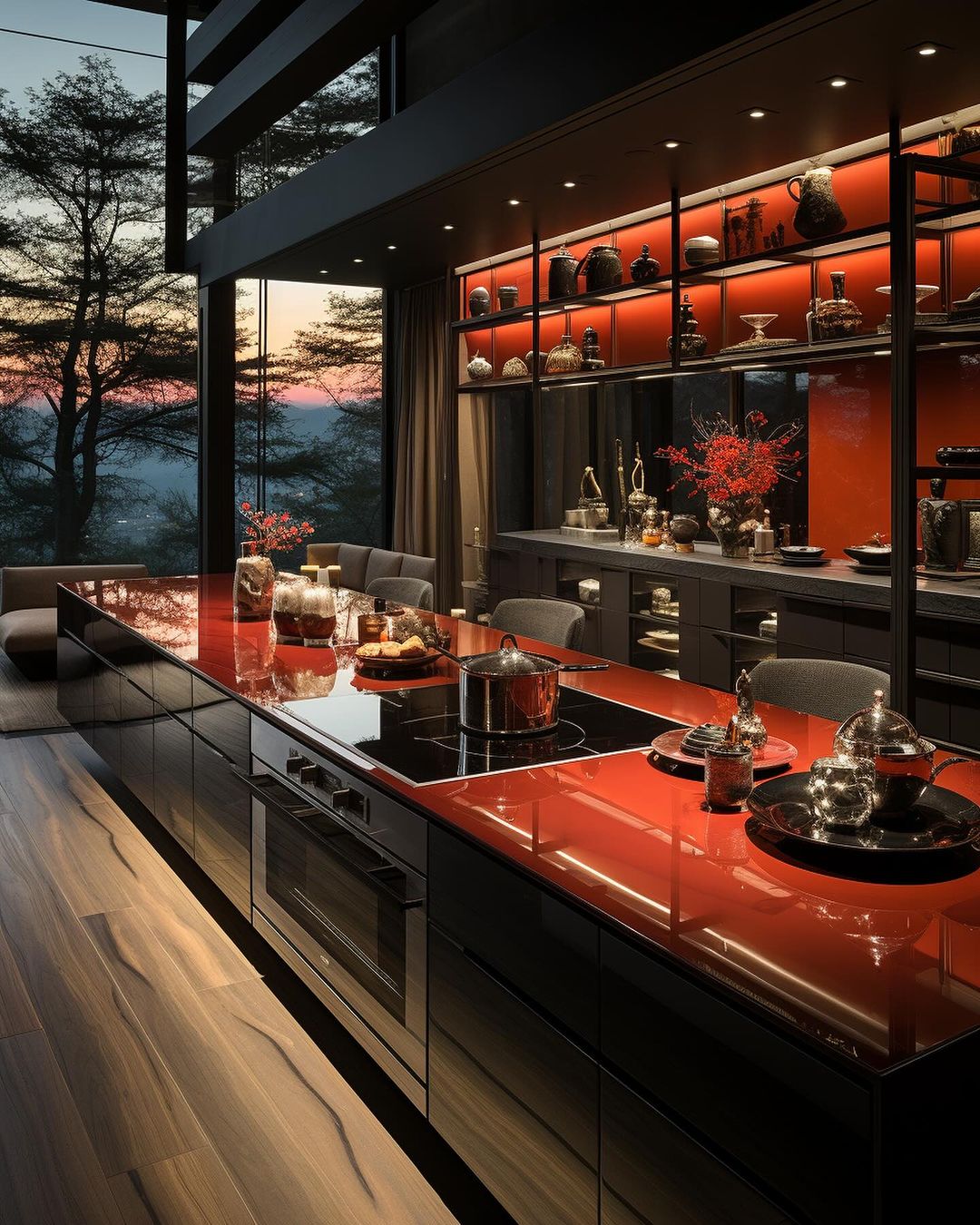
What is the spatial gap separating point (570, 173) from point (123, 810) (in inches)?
128

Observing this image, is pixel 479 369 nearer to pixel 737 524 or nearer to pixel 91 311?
pixel 737 524

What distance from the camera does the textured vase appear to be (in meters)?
4.13

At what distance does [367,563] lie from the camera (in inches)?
297

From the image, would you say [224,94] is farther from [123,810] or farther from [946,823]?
[946,823]

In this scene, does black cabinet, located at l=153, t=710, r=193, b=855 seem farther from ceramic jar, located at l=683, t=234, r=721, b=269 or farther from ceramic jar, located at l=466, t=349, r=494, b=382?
ceramic jar, located at l=466, t=349, r=494, b=382

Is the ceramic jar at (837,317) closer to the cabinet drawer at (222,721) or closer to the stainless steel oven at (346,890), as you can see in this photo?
the cabinet drawer at (222,721)

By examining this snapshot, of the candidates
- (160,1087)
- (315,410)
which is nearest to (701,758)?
(160,1087)

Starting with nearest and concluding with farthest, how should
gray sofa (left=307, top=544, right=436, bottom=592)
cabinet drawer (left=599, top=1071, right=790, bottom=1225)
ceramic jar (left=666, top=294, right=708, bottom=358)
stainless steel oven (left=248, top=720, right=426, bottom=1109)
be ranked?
cabinet drawer (left=599, top=1071, right=790, bottom=1225) < stainless steel oven (left=248, top=720, right=426, bottom=1109) < ceramic jar (left=666, top=294, right=708, bottom=358) < gray sofa (left=307, top=544, right=436, bottom=592)

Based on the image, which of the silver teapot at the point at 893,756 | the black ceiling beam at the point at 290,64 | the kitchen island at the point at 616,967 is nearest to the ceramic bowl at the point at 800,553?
the kitchen island at the point at 616,967

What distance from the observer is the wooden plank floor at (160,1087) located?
79.3 inches

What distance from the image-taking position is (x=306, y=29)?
5316mm

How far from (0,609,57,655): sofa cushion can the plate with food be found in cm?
451

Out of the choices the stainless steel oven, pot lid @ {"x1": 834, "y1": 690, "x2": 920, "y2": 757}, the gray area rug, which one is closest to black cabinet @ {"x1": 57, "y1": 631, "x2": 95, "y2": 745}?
the gray area rug

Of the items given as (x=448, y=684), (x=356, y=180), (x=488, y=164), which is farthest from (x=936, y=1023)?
(x=356, y=180)
